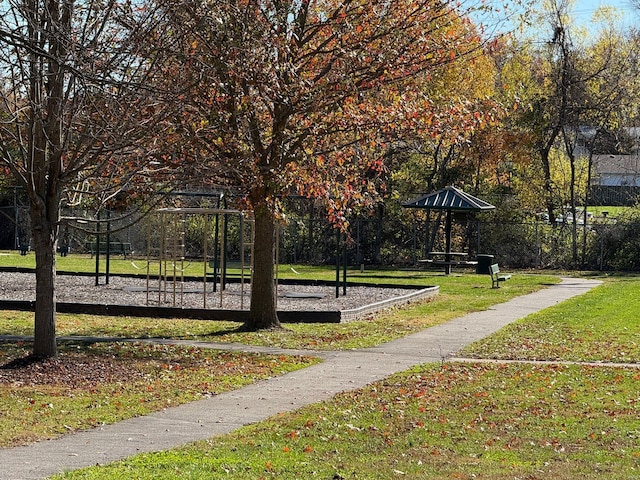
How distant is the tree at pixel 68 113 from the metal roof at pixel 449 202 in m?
21.4

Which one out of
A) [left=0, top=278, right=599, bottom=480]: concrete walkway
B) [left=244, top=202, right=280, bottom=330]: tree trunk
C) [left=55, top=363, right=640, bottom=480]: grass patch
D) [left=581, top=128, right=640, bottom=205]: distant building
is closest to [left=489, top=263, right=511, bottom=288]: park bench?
[left=0, top=278, right=599, bottom=480]: concrete walkway

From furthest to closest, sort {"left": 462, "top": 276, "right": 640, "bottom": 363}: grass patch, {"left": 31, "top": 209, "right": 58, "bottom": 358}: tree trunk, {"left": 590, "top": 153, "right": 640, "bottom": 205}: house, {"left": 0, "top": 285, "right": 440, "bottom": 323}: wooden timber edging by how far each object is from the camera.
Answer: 1. {"left": 590, "top": 153, "right": 640, "bottom": 205}: house
2. {"left": 0, "top": 285, "right": 440, "bottom": 323}: wooden timber edging
3. {"left": 462, "top": 276, "right": 640, "bottom": 363}: grass patch
4. {"left": 31, "top": 209, "right": 58, "bottom": 358}: tree trunk

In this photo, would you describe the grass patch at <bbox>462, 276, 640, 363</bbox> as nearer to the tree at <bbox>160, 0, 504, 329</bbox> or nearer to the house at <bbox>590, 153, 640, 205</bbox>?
the tree at <bbox>160, 0, 504, 329</bbox>

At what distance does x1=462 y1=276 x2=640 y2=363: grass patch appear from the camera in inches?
626

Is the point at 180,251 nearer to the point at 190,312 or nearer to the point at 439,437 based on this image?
the point at 190,312

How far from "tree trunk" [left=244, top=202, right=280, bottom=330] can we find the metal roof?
655 inches

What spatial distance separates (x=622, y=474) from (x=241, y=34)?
8539 mm

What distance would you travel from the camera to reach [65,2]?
12.7 meters

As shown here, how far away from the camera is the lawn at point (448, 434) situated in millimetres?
8117

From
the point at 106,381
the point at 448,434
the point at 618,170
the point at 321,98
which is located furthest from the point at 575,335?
the point at 618,170

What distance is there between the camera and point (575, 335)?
18.5 meters

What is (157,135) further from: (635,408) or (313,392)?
(635,408)

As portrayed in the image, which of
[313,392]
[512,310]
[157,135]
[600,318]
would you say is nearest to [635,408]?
[313,392]

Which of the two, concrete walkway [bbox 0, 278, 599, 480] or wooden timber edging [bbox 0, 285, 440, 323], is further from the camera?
wooden timber edging [bbox 0, 285, 440, 323]
